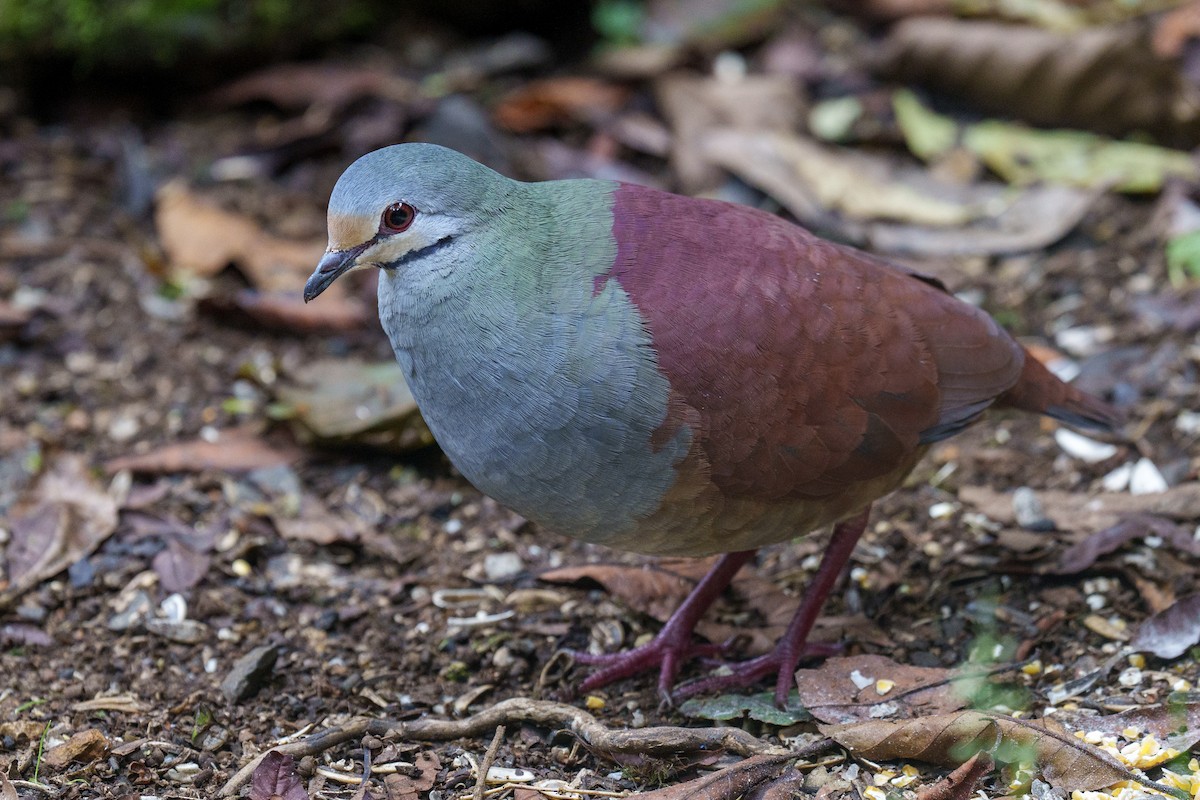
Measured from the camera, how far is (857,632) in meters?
4.20

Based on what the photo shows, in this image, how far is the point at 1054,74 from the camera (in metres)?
6.39

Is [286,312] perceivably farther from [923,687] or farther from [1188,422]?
[1188,422]

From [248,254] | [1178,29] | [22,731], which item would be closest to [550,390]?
[22,731]

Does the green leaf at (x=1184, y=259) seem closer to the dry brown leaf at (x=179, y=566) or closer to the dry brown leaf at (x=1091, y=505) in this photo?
the dry brown leaf at (x=1091, y=505)

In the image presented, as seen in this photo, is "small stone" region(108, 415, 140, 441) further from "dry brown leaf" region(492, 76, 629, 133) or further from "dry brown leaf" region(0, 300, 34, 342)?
"dry brown leaf" region(492, 76, 629, 133)

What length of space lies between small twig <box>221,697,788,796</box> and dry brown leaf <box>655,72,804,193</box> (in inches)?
138

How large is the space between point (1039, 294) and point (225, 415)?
11.8ft

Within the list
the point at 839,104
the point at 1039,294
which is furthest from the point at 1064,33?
the point at 1039,294

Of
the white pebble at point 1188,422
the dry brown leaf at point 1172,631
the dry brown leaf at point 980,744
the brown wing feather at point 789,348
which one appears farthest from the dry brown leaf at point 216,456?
the white pebble at point 1188,422

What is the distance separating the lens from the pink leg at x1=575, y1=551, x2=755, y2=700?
13.3 feet

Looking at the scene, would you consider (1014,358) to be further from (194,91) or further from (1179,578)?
(194,91)

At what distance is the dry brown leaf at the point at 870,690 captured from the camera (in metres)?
3.67

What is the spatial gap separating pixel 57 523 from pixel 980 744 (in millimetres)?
3166

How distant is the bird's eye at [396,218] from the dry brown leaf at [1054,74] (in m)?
4.22
